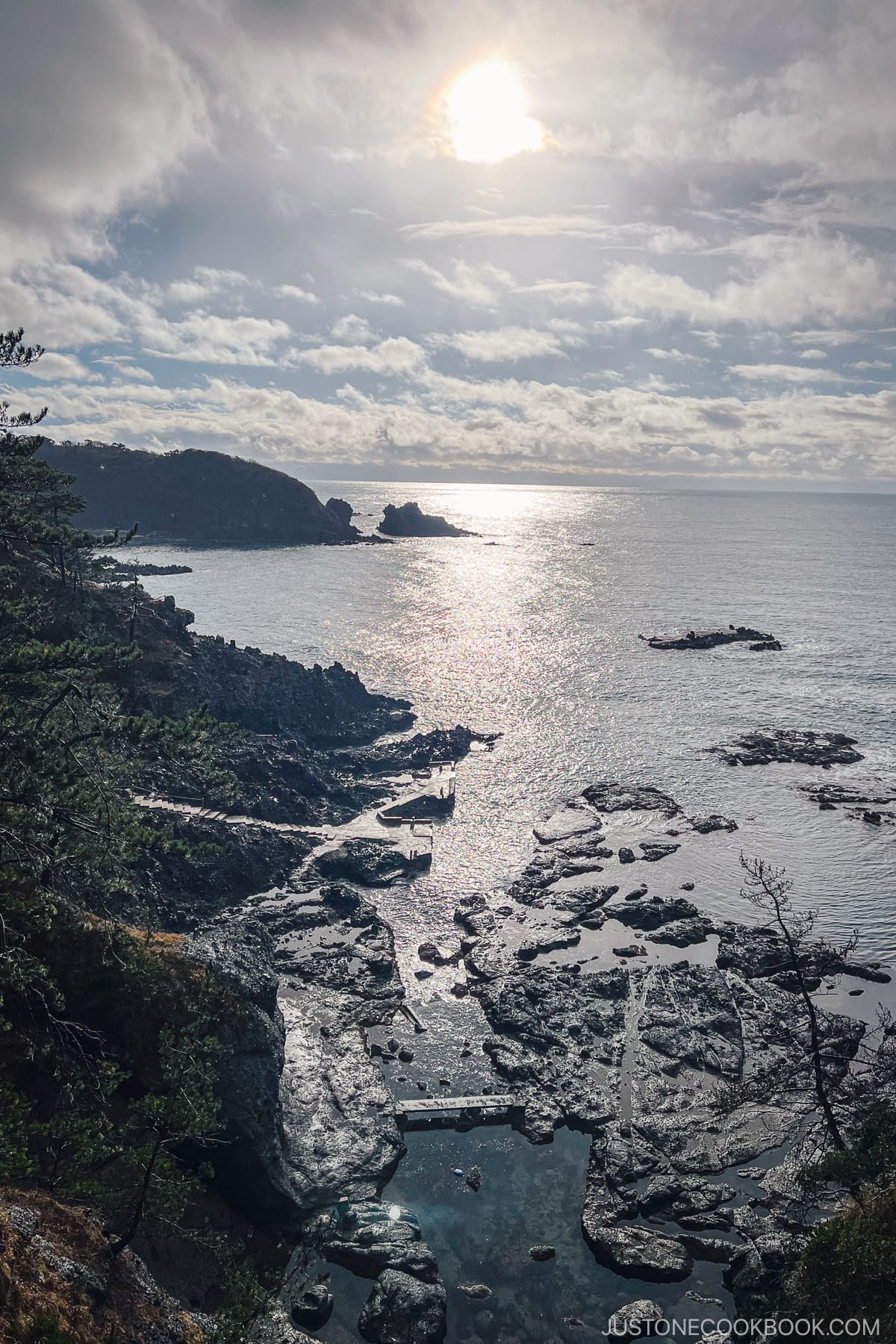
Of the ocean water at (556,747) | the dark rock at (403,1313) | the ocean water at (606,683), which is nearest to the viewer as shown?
the dark rock at (403,1313)

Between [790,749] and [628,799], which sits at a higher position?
[790,749]

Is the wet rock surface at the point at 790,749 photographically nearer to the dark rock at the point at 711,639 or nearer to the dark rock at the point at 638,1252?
the dark rock at the point at 711,639

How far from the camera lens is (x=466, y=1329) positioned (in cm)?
2366

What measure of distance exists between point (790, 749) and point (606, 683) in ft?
82.2

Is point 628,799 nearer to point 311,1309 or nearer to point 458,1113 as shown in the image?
point 458,1113

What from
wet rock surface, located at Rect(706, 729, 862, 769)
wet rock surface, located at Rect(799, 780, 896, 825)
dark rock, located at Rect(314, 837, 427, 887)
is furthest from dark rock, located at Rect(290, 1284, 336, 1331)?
wet rock surface, located at Rect(706, 729, 862, 769)

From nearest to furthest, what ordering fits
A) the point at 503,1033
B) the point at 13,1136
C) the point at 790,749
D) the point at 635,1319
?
the point at 13,1136 → the point at 635,1319 → the point at 503,1033 → the point at 790,749

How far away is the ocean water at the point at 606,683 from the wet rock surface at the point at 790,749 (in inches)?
62.7

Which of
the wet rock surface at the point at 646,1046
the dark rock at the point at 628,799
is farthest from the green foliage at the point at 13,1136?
the dark rock at the point at 628,799

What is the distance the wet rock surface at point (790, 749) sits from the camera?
69.2 meters

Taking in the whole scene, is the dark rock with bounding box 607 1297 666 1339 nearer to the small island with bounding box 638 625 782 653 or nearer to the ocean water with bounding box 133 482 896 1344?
the ocean water with bounding box 133 482 896 1344

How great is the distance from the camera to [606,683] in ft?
301

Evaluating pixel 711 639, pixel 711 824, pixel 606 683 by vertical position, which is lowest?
pixel 711 824

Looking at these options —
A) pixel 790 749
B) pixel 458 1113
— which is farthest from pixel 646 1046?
pixel 790 749
